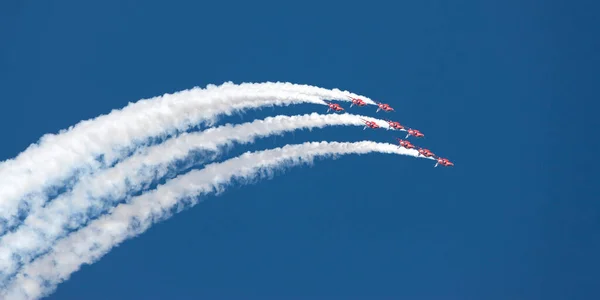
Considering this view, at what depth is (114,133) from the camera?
51.3 metres

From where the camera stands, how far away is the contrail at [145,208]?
51.1 meters

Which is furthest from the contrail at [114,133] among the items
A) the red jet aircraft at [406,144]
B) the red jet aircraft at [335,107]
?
the red jet aircraft at [406,144]

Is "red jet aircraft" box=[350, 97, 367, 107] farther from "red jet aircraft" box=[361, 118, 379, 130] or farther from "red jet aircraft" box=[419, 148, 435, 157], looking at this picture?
"red jet aircraft" box=[419, 148, 435, 157]

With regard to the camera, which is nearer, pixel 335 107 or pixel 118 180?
pixel 118 180

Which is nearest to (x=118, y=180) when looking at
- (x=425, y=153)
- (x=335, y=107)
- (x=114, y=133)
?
(x=114, y=133)

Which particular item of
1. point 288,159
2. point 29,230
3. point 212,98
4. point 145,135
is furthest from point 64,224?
point 288,159

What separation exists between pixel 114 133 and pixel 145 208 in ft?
16.8

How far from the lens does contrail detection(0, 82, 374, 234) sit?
159ft

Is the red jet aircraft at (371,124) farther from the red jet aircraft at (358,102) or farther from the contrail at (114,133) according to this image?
the contrail at (114,133)

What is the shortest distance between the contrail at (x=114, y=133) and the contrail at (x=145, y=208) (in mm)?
3207

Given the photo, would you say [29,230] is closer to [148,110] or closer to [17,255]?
[17,255]

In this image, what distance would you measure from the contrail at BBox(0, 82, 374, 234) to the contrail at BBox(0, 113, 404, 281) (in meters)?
0.87

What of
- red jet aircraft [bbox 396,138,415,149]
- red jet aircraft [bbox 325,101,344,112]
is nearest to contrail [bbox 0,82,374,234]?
red jet aircraft [bbox 325,101,344,112]

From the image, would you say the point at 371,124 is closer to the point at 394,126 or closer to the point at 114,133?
the point at 394,126
